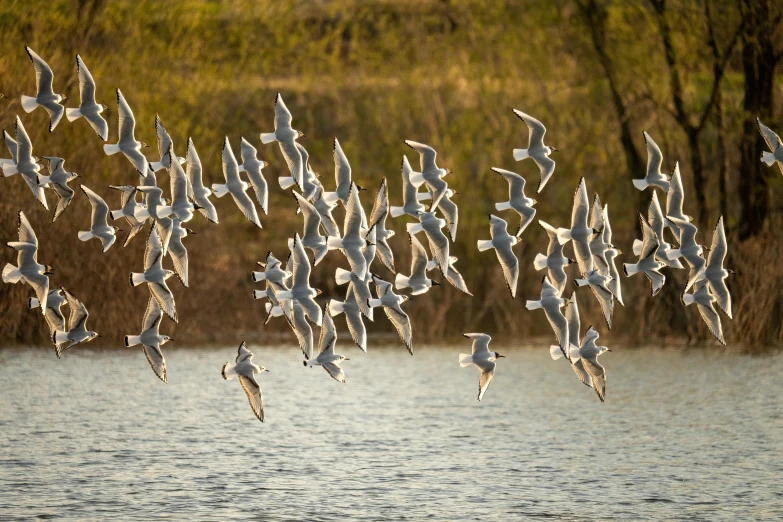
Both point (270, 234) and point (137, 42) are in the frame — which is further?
point (270, 234)

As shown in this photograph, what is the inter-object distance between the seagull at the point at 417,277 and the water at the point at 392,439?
7.19 ft

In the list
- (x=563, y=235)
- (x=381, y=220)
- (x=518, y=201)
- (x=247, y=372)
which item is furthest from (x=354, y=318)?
(x=563, y=235)

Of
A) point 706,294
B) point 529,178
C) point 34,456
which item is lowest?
point 34,456

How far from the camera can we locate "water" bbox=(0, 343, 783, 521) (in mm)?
16453

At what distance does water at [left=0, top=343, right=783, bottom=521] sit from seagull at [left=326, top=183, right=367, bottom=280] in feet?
8.29

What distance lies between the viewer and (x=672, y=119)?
30.5 m

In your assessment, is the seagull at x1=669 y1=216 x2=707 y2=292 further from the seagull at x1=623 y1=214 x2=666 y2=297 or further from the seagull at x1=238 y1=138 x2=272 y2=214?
the seagull at x1=238 y1=138 x2=272 y2=214

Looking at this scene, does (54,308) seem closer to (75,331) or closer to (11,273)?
(75,331)

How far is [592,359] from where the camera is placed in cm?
1878

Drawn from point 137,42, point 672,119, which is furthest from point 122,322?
point 672,119

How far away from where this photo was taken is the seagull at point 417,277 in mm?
18844

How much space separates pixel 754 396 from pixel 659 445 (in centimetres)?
402

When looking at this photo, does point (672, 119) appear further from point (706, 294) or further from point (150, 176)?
point (150, 176)

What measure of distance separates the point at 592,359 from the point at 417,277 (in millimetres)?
2425
